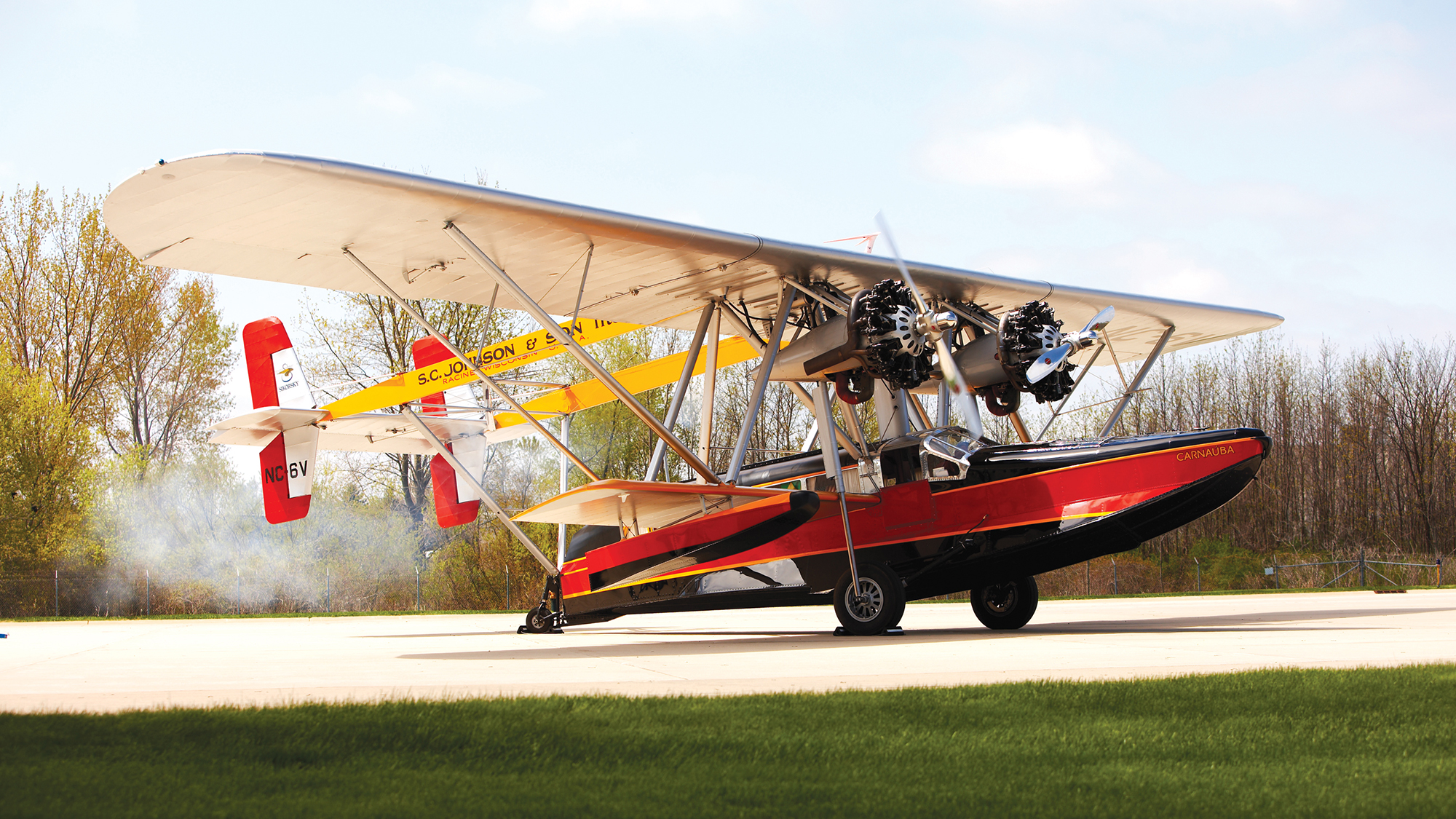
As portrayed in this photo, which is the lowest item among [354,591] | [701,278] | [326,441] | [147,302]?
[354,591]

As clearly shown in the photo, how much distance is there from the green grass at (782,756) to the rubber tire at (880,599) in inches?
214

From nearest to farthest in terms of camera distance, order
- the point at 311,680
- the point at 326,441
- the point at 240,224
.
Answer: the point at 311,680 < the point at 240,224 < the point at 326,441

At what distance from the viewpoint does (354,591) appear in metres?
32.2

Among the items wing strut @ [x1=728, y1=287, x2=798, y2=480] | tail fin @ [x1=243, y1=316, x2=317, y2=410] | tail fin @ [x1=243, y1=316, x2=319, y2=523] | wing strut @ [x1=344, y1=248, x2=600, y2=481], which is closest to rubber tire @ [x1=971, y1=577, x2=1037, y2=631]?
wing strut @ [x1=728, y1=287, x2=798, y2=480]

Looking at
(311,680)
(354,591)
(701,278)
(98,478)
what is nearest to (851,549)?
(701,278)

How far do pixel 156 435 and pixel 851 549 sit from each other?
36787mm

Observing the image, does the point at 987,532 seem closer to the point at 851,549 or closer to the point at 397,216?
the point at 851,549

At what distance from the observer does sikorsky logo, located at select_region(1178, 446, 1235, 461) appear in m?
10.9

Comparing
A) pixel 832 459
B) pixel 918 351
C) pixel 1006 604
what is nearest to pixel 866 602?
pixel 832 459

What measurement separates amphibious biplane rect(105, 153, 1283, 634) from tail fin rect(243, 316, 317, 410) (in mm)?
4222

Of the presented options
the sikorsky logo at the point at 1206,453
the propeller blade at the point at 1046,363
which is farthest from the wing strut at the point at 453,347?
the sikorsky logo at the point at 1206,453

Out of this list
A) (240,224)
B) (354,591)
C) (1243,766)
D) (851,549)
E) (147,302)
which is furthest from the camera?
(147,302)

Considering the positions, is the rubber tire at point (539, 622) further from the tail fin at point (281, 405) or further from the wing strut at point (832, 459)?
the wing strut at point (832, 459)

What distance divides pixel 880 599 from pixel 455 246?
21.0ft
